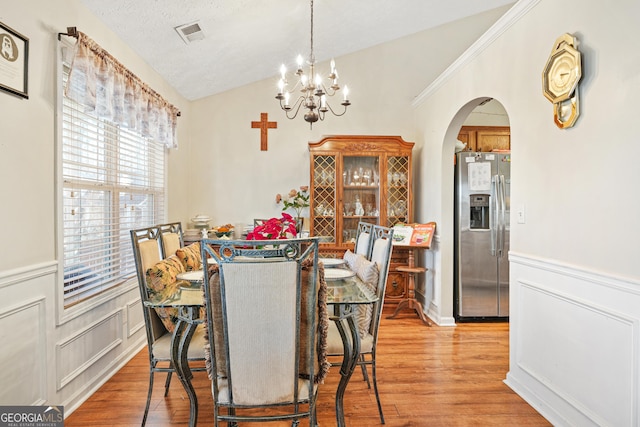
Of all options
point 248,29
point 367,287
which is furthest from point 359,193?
point 367,287

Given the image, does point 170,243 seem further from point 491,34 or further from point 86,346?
point 491,34

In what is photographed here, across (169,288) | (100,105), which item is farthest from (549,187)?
(100,105)

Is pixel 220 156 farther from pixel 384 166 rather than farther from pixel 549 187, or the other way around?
pixel 549 187

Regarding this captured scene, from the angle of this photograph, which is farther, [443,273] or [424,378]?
[443,273]

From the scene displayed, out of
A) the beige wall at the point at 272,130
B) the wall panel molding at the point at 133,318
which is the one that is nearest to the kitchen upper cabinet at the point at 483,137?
the beige wall at the point at 272,130

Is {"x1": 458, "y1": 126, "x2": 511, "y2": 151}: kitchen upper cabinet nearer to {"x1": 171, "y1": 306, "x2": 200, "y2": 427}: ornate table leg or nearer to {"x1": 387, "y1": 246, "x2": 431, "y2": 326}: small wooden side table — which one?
{"x1": 387, "y1": 246, "x2": 431, "y2": 326}: small wooden side table

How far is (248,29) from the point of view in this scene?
339 cm

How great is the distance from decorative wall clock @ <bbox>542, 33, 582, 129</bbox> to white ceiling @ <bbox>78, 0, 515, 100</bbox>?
206cm

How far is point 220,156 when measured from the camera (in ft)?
15.6

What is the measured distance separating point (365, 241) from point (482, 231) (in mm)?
1738

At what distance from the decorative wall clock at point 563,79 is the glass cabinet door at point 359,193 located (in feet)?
7.87

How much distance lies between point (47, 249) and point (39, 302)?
279mm

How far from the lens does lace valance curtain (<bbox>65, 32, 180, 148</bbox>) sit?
2203mm

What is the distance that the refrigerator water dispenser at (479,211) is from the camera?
3949 millimetres
